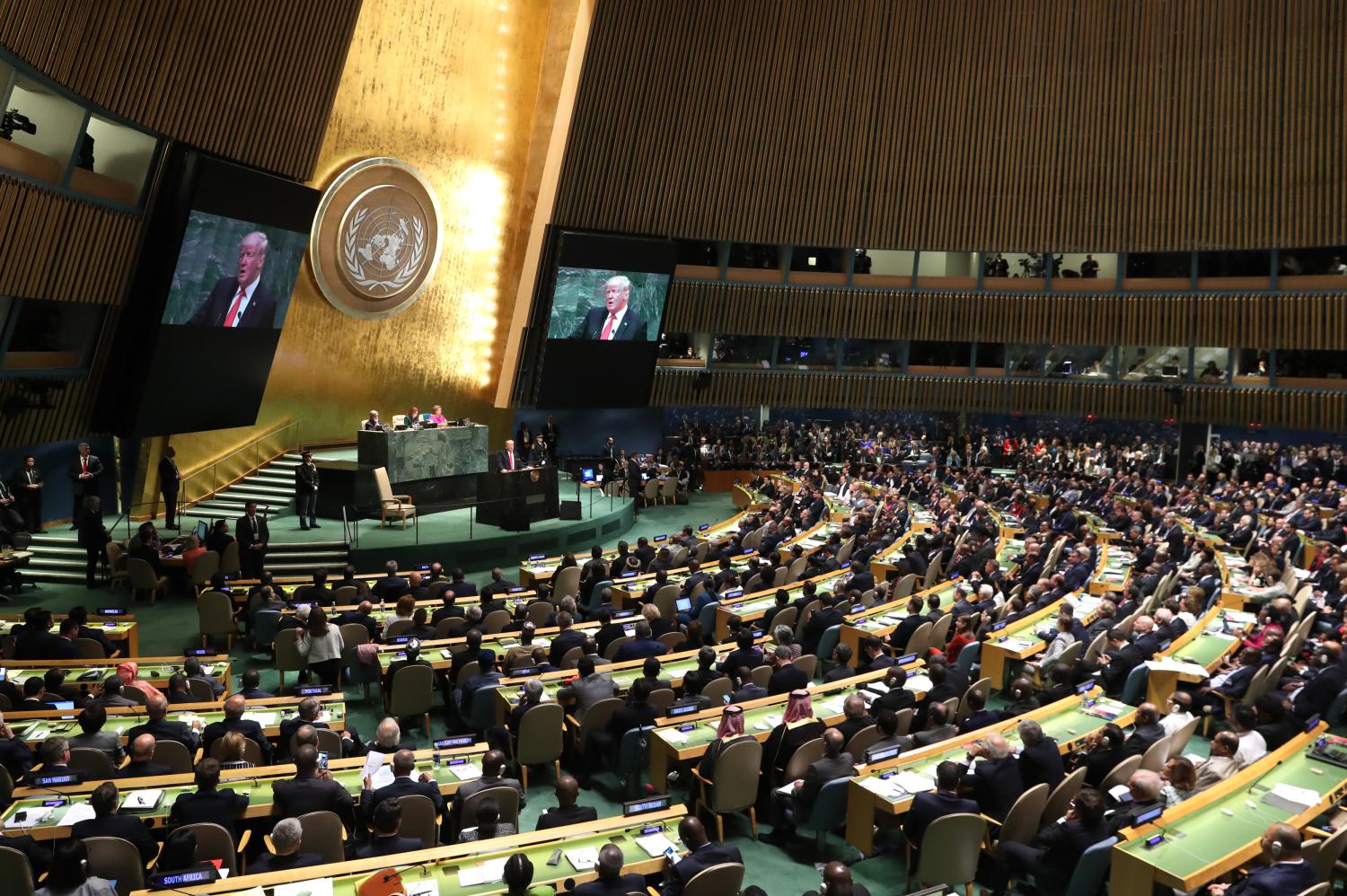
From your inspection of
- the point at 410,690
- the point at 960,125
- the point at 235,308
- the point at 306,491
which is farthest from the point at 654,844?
the point at 960,125

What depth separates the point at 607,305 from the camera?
82.0ft

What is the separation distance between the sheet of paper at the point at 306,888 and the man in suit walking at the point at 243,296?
12.7 meters

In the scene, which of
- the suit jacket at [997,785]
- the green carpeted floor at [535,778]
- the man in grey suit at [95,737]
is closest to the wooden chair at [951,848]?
the suit jacket at [997,785]

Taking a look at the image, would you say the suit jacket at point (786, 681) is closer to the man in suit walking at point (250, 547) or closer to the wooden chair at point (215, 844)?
the wooden chair at point (215, 844)

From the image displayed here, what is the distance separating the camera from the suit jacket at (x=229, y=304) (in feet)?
52.5

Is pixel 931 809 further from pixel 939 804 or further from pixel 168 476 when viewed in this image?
pixel 168 476

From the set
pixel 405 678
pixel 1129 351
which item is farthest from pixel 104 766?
pixel 1129 351

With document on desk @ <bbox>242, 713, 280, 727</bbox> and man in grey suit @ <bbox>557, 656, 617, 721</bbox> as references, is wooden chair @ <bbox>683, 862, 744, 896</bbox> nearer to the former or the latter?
man in grey suit @ <bbox>557, 656, 617, 721</bbox>

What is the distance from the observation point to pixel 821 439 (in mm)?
29062

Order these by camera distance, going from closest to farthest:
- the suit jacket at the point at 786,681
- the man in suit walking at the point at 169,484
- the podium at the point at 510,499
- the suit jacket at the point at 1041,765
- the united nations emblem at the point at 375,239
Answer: the suit jacket at the point at 1041,765, the suit jacket at the point at 786,681, the man in suit walking at the point at 169,484, the podium at the point at 510,499, the united nations emblem at the point at 375,239

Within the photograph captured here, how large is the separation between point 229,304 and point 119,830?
12.6 metres

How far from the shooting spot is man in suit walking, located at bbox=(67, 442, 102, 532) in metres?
15.0

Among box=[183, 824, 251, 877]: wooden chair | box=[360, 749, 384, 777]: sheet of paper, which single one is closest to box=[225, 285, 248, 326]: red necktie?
box=[360, 749, 384, 777]: sheet of paper

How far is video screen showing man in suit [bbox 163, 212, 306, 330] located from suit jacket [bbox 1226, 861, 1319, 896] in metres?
15.3
